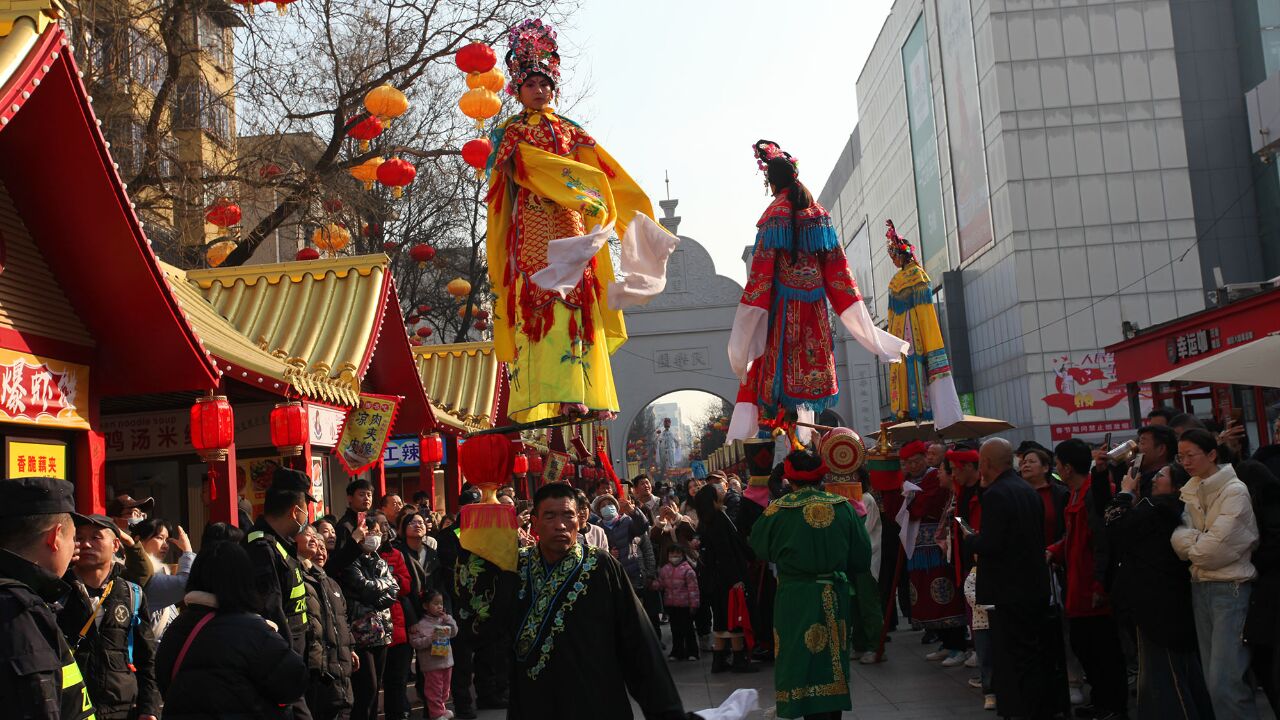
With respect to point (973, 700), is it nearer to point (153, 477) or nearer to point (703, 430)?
point (153, 477)

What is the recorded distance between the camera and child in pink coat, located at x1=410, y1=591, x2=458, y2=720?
9.26 meters

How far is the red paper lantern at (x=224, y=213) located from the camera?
600 inches

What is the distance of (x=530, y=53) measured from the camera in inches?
219

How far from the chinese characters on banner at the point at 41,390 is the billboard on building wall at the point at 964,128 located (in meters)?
38.1

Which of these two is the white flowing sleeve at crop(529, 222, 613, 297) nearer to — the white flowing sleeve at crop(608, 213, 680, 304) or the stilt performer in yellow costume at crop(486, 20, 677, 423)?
the stilt performer in yellow costume at crop(486, 20, 677, 423)

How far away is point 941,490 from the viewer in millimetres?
9906

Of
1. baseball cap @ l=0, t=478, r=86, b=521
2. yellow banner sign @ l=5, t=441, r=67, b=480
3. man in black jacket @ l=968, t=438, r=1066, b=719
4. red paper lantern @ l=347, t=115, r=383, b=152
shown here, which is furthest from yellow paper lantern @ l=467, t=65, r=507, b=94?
baseball cap @ l=0, t=478, r=86, b=521

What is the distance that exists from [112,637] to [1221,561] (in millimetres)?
5722

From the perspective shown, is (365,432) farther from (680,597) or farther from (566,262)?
(566,262)

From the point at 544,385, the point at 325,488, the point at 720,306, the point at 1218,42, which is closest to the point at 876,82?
the point at 1218,42

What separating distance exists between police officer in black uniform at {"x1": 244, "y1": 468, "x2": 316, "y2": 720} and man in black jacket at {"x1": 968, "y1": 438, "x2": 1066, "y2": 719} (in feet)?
13.3

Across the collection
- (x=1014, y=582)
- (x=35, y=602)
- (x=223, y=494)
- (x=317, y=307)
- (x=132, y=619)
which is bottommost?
(x=1014, y=582)

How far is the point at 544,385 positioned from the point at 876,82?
192ft

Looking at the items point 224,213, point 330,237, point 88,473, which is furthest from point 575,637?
point 330,237
